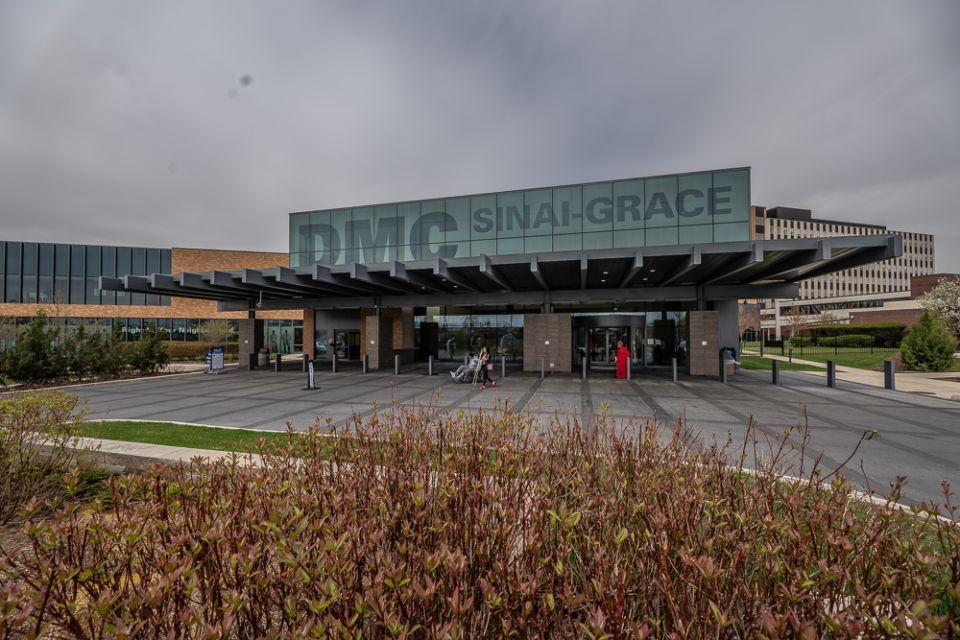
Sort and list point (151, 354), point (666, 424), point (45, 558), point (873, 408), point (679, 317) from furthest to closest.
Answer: point (679, 317) < point (151, 354) < point (873, 408) < point (666, 424) < point (45, 558)

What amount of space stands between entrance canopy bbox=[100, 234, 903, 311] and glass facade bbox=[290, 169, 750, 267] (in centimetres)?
310

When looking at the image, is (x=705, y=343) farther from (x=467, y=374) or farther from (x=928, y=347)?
(x=928, y=347)

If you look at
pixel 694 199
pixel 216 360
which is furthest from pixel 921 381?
pixel 216 360

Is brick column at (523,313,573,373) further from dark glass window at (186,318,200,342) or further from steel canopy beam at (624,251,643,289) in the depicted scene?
dark glass window at (186,318,200,342)

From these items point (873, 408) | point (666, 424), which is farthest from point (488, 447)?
point (873, 408)

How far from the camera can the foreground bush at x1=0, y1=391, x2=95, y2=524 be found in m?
4.40

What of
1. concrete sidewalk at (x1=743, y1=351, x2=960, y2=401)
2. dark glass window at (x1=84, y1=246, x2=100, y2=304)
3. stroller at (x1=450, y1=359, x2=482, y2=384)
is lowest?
concrete sidewalk at (x1=743, y1=351, x2=960, y2=401)

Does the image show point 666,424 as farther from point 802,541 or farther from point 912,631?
point 912,631

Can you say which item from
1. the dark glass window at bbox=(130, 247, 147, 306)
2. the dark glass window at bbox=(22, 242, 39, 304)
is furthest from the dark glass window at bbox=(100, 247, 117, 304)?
the dark glass window at bbox=(22, 242, 39, 304)

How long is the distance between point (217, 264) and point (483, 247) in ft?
105

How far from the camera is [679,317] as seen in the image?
2566cm

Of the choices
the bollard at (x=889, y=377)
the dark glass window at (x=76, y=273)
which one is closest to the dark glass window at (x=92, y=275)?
the dark glass window at (x=76, y=273)

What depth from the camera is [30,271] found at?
141ft

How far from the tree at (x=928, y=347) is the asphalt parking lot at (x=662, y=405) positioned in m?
7.76
